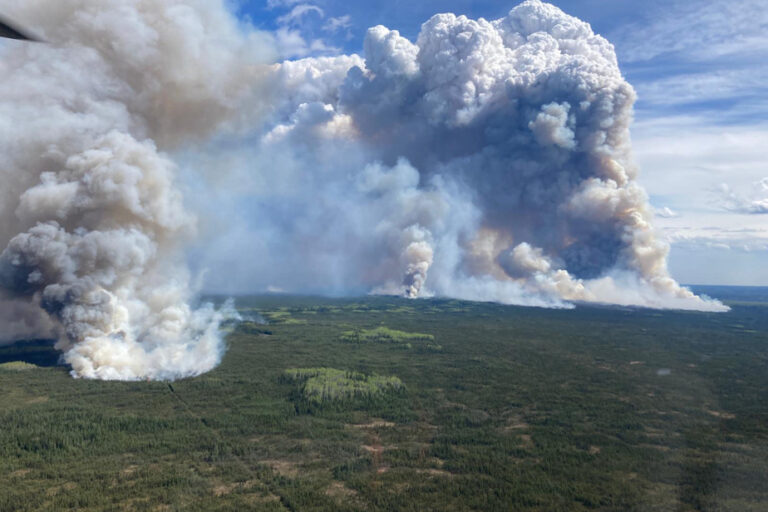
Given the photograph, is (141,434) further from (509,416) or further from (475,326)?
(475,326)

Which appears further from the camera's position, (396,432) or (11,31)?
(396,432)

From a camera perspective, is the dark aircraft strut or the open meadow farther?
the open meadow

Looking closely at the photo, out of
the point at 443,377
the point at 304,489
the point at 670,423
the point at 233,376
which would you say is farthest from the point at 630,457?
the point at 233,376

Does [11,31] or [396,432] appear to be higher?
[11,31]

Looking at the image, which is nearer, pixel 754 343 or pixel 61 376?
pixel 61 376

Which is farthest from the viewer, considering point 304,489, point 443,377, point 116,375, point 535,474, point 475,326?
point 475,326

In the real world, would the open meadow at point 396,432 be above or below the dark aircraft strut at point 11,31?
below

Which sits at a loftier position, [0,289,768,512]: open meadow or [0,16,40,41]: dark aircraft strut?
[0,16,40,41]: dark aircraft strut

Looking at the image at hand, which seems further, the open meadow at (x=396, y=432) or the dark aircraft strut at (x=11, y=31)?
the open meadow at (x=396, y=432)
